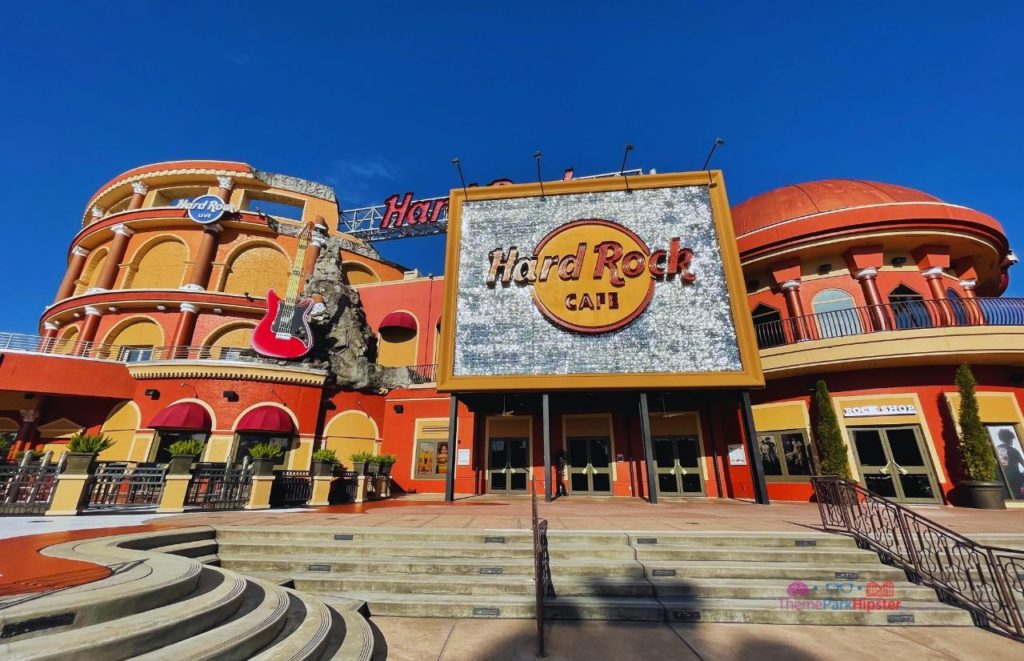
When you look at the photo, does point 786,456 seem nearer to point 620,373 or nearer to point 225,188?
point 620,373

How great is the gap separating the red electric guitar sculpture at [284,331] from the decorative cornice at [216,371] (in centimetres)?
170

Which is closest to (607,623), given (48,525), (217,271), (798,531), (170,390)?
(798,531)

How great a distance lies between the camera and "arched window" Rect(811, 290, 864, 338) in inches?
600

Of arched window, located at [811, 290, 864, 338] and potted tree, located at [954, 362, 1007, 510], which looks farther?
arched window, located at [811, 290, 864, 338]

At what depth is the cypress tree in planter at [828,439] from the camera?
13.1 metres

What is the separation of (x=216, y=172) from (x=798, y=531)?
1552 inches

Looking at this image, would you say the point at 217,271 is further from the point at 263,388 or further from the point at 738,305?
the point at 738,305

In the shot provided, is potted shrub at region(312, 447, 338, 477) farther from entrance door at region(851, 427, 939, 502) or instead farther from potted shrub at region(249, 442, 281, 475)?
entrance door at region(851, 427, 939, 502)

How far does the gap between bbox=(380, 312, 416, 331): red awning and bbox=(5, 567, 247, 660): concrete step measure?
71.7ft

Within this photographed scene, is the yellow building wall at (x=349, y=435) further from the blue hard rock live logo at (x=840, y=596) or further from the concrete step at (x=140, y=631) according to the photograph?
the blue hard rock live logo at (x=840, y=596)

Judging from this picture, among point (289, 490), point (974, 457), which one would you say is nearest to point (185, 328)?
point (289, 490)

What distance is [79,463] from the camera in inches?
396

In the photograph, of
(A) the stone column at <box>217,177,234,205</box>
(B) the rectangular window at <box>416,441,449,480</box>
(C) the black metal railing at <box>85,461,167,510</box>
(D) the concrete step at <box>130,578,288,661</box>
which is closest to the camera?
(D) the concrete step at <box>130,578,288,661</box>

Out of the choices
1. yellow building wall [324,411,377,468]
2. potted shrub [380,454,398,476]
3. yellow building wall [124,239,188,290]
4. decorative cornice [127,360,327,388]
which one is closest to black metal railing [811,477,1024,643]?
potted shrub [380,454,398,476]
